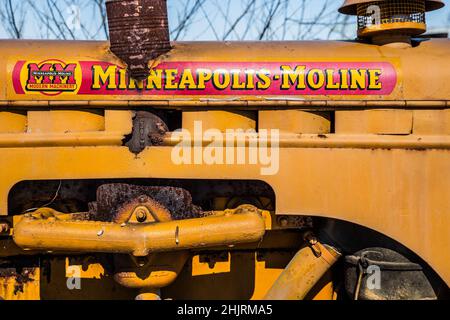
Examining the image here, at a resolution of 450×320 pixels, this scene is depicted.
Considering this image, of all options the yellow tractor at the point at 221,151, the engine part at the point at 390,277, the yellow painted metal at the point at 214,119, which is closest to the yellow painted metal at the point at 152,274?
the yellow tractor at the point at 221,151

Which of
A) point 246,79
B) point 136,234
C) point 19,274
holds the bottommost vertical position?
point 19,274

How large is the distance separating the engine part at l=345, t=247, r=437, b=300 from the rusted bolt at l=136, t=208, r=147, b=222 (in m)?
0.99

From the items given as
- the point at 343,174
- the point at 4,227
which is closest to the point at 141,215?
the point at 4,227

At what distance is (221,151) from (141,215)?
0.46 meters

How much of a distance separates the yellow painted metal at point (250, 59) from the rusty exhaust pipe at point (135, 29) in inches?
2.2

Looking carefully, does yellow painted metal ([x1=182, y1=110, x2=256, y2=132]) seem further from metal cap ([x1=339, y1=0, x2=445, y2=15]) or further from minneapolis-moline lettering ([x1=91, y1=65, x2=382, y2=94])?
metal cap ([x1=339, y1=0, x2=445, y2=15])

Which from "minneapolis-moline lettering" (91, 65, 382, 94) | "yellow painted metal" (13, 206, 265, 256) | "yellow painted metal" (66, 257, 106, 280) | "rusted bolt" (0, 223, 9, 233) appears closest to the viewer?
"yellow painted metal" (13, 206, 265, 256)

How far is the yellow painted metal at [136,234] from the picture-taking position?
284 cm

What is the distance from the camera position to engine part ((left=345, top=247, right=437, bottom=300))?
2967mm

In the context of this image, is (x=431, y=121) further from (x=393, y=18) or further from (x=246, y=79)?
(x=246, y=79)

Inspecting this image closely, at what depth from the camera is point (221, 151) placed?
2.90 meters

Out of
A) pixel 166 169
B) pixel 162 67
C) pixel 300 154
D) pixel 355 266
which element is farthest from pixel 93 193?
pixel 355 266

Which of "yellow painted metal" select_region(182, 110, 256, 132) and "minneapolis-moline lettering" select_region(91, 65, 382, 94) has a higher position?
"minneapolis-moline lettering" select_region(91, 65, 382, 94)

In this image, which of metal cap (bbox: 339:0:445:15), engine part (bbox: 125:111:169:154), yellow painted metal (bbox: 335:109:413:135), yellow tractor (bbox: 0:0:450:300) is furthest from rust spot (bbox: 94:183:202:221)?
metal cap (bbox: 339:0:445:15)
